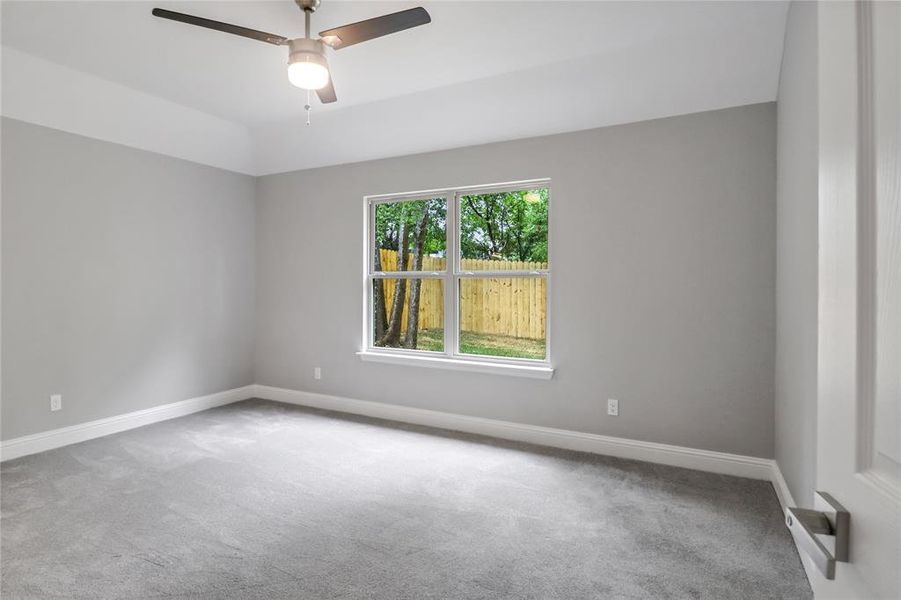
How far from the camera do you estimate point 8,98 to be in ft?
10.8

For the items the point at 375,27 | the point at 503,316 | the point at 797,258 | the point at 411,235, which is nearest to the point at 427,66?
the point at 375,27

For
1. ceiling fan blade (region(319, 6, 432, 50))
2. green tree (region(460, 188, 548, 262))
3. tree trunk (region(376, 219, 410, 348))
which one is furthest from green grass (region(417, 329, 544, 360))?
ceiling fan blade (region(319, 6, 432, 50))

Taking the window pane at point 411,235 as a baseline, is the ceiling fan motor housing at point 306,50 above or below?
above

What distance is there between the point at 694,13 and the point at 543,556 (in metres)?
3.06

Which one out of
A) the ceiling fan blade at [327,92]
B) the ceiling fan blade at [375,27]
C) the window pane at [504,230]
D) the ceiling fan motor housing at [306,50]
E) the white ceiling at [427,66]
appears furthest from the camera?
the window pane at [504,230]

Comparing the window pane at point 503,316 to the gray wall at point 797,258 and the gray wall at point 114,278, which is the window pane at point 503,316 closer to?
the gray wall at point 797,258

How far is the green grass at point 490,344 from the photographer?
4012 mm

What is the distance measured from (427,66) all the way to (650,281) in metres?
2.28

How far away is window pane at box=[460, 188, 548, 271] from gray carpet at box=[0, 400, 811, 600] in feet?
5.22

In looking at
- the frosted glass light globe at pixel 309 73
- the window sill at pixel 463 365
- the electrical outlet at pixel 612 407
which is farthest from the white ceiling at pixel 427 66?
the electrical outlet at pixel 612 407

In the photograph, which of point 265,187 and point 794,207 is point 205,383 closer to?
point 265,187

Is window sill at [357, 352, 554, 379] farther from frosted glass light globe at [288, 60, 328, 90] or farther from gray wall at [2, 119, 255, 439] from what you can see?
frosted glass light globe at [288, 60, 328, 90]

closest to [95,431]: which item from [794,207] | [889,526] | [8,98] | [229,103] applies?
[8,98]

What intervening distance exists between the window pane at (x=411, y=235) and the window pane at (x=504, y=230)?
0.78 feet
